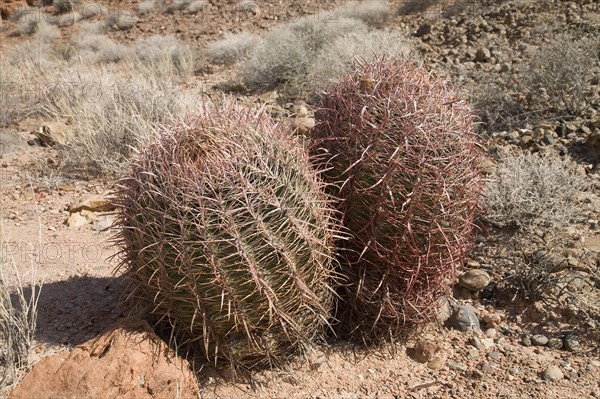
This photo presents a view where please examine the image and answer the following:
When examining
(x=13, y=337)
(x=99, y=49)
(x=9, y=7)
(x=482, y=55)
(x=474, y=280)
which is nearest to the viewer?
(x=13, y=337)

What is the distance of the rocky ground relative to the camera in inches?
126

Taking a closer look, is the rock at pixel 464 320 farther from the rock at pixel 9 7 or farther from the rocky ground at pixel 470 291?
the rock at pixel 9 7

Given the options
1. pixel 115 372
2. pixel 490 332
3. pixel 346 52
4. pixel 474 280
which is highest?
pixel 346 52

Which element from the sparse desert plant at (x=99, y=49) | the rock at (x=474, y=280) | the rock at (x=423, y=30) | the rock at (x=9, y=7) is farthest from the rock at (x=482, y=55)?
the rock at (x=9, y=7)

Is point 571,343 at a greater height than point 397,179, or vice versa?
point 397,179

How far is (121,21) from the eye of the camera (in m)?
15.1

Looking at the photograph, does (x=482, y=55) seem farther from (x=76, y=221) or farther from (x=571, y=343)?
(x=76, y=221)

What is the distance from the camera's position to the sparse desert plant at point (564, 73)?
6.18 meters

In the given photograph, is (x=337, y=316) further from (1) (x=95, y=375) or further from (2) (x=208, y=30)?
(2) (x=208, y=30)

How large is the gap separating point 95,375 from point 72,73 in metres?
7.03

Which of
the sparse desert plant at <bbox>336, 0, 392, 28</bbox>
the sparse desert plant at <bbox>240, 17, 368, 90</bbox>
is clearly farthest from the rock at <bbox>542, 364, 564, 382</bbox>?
the sparse desert plant at <bbox>336, 0, 392, 28</bbox>

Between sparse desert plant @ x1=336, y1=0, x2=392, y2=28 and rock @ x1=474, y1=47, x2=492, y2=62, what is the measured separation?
3.39 m

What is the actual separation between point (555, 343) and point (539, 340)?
9cm

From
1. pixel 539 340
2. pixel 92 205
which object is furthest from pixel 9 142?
pixel 539 340
